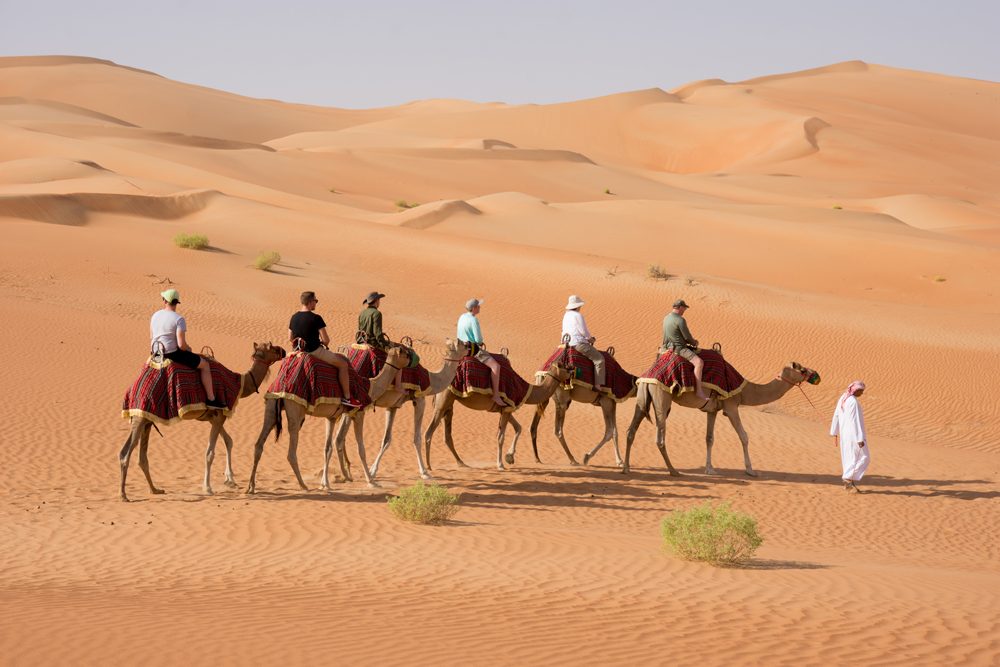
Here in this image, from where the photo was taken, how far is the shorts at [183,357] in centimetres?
1299

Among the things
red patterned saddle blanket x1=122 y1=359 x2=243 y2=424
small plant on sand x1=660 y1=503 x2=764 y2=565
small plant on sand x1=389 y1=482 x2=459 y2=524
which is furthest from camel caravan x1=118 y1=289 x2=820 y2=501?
small plant on sand x1=660 y1=503 x2=764 y2=565

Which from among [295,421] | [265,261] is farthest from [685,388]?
[265,261]

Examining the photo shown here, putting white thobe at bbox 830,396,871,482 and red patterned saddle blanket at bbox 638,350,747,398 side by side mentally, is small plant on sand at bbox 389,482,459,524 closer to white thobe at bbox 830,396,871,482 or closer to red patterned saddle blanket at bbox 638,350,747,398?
red patterned saddle blanket at bbox 638,350,747,398

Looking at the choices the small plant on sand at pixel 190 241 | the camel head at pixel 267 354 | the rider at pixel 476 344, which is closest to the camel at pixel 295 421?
the camel head at pixel 267 354

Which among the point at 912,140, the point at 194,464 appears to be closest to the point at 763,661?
the point at 194,464

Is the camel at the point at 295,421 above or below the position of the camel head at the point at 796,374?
below

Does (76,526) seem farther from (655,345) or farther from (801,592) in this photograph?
(655,345)

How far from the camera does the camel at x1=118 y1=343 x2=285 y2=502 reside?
13.2 meters

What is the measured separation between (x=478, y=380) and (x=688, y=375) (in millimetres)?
2978

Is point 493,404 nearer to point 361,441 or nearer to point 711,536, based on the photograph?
point 361,441

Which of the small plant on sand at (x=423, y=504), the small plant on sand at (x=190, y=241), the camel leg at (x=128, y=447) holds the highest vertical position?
the small plant on sand at (x=190, y=241)

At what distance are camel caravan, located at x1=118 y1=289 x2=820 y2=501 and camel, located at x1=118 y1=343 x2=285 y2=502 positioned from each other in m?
0.02

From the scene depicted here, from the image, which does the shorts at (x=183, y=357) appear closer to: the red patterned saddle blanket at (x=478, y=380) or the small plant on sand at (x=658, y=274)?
the red patterned saddle blanket at (x=478, y=380)

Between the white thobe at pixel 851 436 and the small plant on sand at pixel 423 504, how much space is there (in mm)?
6057
